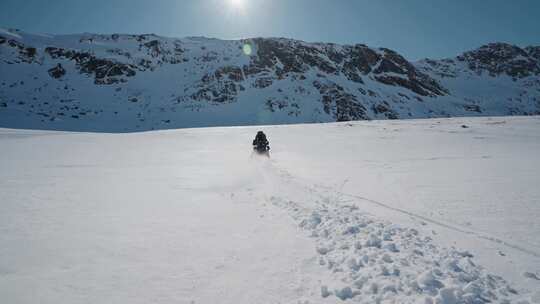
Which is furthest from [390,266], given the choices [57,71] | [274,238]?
[57,71]

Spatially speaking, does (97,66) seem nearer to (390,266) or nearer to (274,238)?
(274,238)

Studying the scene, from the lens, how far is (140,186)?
9.23m

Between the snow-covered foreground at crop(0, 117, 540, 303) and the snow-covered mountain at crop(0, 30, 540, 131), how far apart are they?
62077 millimetres

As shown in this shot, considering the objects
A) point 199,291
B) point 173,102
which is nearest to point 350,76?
point 173,102

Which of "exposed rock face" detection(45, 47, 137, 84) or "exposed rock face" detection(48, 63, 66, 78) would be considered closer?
"exposed rock face" detection(48, 63, 66, 78)

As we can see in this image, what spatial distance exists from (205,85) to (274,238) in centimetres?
9271

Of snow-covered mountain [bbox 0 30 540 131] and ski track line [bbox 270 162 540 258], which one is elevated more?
snow-covered mountain [bbox 0 30 540 131]

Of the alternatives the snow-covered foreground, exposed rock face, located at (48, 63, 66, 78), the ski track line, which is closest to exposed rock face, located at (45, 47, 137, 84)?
exposed rock face, located at (48, 63, 66, 78)

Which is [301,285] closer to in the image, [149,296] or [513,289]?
[149,296]

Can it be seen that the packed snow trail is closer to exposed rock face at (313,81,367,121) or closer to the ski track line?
the ski track line

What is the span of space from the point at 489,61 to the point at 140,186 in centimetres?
22957

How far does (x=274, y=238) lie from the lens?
207 inches

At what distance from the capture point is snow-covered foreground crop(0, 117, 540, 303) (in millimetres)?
3574

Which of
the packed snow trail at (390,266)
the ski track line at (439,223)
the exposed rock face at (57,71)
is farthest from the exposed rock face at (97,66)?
the packed snow trail at (390,266)
